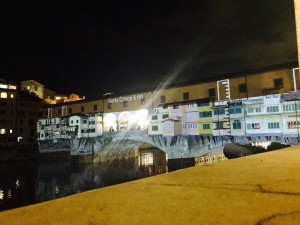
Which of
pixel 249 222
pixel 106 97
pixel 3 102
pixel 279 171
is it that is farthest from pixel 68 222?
pixel 3 102

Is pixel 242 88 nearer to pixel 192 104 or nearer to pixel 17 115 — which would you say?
pixel 192 104

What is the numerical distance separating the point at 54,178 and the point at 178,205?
40717 mm

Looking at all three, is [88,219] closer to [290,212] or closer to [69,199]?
[69,199]

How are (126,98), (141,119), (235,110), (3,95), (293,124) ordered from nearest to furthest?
(293,124) → (235,110) → (141,119) → (126,98) → (3,95)

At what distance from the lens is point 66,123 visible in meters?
56.9

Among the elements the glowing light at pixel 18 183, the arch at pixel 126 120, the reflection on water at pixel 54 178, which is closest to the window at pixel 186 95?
the arch at pixel 126 120

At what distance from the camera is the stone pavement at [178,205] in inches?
83.0

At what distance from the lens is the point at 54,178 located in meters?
39.1

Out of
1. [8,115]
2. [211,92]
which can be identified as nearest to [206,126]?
[211,92]

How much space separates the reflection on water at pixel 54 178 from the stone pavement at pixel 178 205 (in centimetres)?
2768

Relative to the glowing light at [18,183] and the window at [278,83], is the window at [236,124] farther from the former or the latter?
the glowing light at [18,183]

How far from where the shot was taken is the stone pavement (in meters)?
2.11

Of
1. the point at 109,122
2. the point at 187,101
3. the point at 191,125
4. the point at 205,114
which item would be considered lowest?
the point at 191,125

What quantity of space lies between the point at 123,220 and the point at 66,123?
190 feet
